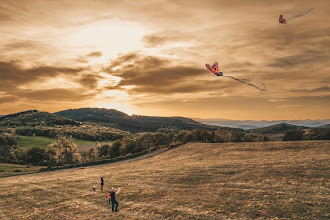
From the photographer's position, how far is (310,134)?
7181 cm

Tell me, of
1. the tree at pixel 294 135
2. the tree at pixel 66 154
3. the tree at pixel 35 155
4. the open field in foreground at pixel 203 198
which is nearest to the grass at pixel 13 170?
the tree at pixel 66 154

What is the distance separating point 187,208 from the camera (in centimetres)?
2094

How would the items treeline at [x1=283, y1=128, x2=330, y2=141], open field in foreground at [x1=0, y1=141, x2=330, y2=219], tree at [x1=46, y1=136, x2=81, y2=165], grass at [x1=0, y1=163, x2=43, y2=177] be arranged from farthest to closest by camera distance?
1. tree at [x1=46, y1=136, x2=81, y2=165]
2. grass at [x1=0, y1=163, x2=43, y2=177]
3. treeline at [x1=283, y1=128, x2=330, y2=141]
4. open field in foreground at [x1=0, y1=141, x2=330, y2=219]

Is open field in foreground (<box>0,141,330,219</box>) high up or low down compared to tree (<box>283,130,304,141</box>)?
down

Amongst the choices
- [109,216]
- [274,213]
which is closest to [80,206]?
[109,216]

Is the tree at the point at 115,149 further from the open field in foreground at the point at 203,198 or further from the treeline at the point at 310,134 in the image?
Result: the treeline at the point at 310,134

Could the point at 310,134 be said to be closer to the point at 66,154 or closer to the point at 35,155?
the point at 66,154

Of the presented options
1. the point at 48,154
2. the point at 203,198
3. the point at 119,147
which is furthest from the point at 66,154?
the point at 203,198

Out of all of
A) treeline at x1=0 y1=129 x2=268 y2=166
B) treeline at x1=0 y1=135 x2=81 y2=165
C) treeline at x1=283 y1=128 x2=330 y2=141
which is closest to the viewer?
treeline at x1=283 y1=128 x2=330 y2=141

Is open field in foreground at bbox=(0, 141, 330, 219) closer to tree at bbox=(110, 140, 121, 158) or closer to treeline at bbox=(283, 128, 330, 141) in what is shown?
treeline at bbox=(283, 128, 330, 141)

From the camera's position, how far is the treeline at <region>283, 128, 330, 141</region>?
224 feet

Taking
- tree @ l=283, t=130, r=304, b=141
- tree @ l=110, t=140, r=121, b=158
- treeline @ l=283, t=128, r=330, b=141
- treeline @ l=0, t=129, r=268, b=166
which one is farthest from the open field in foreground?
tree @ l=110, t=140, r=121, b=158

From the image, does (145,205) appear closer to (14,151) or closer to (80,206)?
(80,206)

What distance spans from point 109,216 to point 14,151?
143 metres
